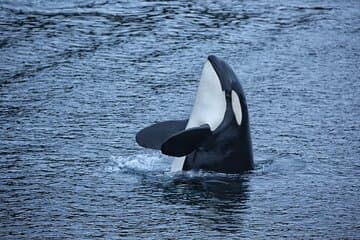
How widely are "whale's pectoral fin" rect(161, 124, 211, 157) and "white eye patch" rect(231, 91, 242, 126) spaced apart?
250 millimetres

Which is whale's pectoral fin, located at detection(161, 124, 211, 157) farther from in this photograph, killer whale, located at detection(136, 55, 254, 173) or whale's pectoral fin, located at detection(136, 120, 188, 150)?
whale's pectoral fin, located at detection(136, 120, 188, 150)

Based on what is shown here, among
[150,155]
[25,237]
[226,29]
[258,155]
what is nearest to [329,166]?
[258,155]

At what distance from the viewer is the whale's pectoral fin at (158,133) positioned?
948 cm

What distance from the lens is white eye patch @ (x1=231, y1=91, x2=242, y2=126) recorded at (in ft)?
30.3

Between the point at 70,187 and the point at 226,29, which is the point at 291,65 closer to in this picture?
the point at 226,29

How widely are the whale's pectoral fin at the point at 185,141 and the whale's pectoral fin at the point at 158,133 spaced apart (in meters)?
0.31

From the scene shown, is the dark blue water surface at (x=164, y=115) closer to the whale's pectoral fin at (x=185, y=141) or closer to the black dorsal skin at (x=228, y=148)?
the black dorsal skin at (x=228, y=148)

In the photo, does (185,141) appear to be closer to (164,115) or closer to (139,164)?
(139,164)

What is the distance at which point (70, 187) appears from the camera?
8.89m

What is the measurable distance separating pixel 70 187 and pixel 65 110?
248 centimetres

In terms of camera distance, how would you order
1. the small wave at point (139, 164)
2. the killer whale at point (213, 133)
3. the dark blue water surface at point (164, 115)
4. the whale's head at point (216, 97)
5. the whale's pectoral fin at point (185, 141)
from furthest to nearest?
the small wave at point (139, 164), the whale's head at point (216, 97), the killer whale at point (213, 133), the whale's pectoral fin at point (185, 141), the dark blue water surface at point (164, 115)

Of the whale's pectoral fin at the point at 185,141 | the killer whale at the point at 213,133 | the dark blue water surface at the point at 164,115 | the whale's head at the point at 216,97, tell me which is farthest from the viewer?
the whale's head at the point at 216,97

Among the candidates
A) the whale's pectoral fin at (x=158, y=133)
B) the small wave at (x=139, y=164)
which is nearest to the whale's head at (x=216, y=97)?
the whale's pectoral fin at (x=158, y=133)

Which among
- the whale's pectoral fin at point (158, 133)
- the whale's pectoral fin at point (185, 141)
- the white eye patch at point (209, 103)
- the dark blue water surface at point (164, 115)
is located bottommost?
the dark blue water surface at point (164, 115)
